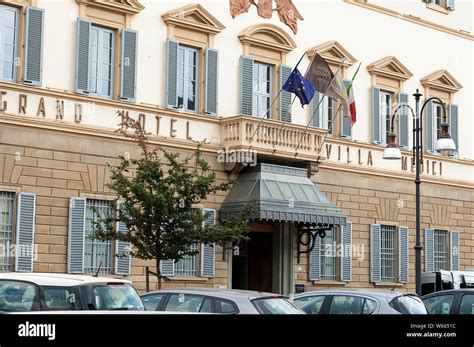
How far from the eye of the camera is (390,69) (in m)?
33.5

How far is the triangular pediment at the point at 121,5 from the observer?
24234mm

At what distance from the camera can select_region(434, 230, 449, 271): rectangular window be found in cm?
3431

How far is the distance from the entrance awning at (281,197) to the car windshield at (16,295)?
16.6m

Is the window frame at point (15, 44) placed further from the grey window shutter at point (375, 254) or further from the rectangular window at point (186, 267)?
the grey window shutter at point (375, 254)

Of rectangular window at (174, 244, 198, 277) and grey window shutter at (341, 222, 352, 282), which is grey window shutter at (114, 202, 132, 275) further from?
grey window shutter at (341, 222, 352, 282)

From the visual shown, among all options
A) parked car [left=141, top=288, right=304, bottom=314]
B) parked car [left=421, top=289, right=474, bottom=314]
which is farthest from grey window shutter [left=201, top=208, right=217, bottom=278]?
parked car [left=141, top=288, right=304, bottom=314]

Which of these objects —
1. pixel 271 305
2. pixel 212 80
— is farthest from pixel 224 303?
pixel 212 80

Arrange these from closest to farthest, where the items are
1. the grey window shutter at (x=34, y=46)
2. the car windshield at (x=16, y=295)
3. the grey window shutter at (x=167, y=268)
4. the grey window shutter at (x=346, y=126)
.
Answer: the car windshield at (x=16, y=295) → the grey window shutter at (x=34, y=46) → the grey window shutter at (x=167, y=268) → the grey window shutter at (x=346, y=126)

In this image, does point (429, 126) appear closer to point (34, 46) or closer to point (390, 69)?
point (390, 69)

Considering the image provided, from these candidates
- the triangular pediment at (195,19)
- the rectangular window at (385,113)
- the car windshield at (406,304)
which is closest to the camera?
the car windshield at (406,304)

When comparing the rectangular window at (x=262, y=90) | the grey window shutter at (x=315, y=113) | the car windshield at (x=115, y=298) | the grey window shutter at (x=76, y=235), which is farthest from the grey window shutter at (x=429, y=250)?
the car windshield at (x=115, y=298)

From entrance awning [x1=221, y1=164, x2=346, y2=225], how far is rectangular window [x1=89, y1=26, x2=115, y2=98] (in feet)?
16.8
